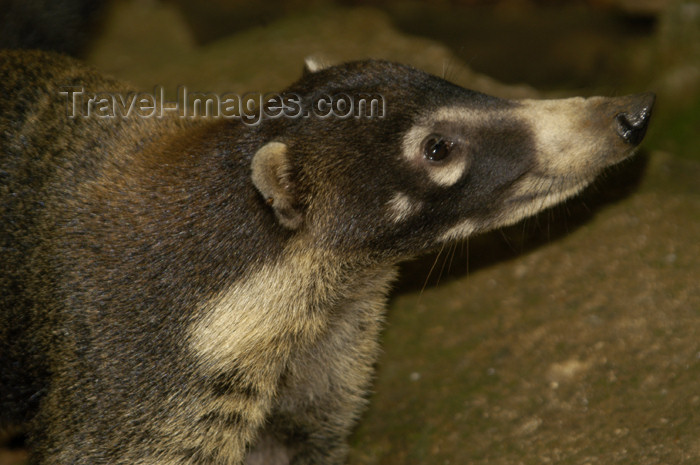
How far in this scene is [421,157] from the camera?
363cm

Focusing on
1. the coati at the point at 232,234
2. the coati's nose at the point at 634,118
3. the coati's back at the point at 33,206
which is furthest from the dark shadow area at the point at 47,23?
the coati's nose at the point at 634,118

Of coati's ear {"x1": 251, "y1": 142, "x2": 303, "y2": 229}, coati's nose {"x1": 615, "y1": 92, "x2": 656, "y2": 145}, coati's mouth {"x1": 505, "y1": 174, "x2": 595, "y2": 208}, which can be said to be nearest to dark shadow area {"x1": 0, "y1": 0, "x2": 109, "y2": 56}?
coati's ear {"x1": 251, "y1": 142, "x2": 303, "y2": 229}

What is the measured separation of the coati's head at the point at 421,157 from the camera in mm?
3586

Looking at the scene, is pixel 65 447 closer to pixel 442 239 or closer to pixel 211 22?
pixel 442 239

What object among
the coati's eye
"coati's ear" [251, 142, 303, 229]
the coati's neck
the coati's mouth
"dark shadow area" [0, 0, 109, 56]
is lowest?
the coati's mouth

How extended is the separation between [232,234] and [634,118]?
2.06 m

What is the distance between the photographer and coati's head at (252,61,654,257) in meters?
3.59

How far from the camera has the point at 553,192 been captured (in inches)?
155

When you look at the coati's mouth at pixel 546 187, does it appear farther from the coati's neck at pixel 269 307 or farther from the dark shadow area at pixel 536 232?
the dark shadow area at pixel 536 232

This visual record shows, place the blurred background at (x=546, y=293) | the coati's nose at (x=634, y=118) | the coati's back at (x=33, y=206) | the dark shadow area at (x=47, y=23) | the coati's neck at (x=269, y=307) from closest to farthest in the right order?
the coati's neck at (x=269, y=307), the coati's nose at (x=634, y=118), the coati's back at (x=33, y=206), the blurred background at (x=546, y=293), the dark shadow area at (x=47, y=23)

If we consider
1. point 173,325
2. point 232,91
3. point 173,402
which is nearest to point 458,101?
point 173,325

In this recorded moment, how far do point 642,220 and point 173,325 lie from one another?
3.12 metres

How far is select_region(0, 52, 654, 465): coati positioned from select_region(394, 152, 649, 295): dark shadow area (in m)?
1.27

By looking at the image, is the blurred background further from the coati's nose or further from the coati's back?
the coati's back
